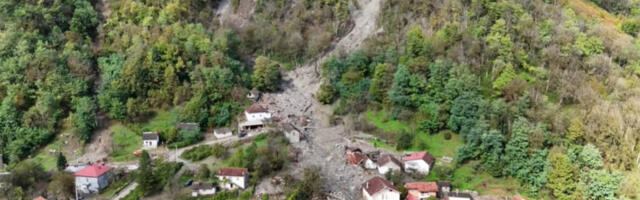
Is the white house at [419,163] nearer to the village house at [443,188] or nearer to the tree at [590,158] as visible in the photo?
the village house at [443,188]

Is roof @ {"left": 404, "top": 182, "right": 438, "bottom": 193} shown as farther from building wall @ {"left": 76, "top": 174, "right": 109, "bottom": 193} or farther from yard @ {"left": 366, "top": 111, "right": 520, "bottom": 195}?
building wall @ {"left": 76, "top": 174, "right": 109, "bottom": 193}

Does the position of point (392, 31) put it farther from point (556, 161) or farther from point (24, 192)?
point (24, 192)

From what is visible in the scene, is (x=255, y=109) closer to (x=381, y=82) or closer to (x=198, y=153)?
(x=198, y=153)

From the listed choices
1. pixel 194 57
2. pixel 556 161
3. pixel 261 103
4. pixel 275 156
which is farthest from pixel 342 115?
pixel 556 161

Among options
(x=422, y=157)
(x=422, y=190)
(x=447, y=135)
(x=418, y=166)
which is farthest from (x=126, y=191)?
(x=447, y=135)

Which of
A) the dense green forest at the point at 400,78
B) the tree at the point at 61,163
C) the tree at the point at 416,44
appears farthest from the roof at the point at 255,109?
the tree at the point at 61,163
